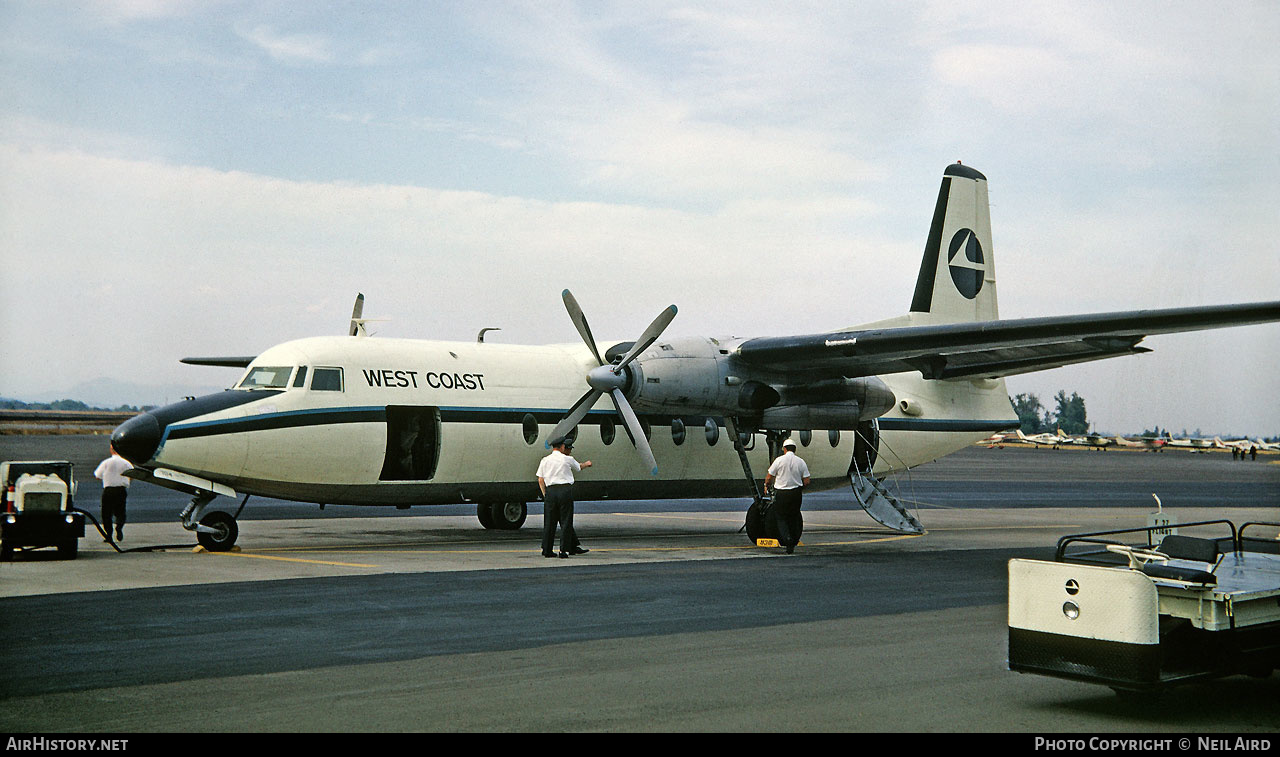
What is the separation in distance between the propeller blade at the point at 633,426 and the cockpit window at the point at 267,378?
203 inches

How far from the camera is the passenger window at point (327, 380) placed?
17406 mm

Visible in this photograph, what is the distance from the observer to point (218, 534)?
1675cm

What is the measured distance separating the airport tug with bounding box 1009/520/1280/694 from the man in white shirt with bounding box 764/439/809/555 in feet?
33.6

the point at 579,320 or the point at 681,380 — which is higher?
the point at 579,320

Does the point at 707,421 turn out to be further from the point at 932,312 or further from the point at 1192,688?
the point at 1192,688

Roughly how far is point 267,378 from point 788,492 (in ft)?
27.7

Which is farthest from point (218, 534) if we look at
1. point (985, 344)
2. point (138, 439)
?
point (985, 344)

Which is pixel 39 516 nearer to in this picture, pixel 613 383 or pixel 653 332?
pixel 613 383

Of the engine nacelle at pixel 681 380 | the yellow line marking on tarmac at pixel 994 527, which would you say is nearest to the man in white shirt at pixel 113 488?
the engine nacelle at pixel 681 380

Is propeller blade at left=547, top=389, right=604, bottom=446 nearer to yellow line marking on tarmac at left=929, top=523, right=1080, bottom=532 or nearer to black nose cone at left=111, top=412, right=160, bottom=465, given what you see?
black nose cone at left=111, top=412, right=160, bottom=465

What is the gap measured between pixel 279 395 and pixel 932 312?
13.6 m
